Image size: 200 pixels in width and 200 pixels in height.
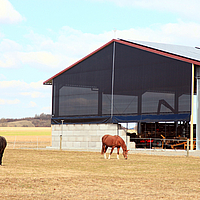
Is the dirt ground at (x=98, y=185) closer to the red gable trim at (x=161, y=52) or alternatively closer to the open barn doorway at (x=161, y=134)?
the red gable trim at (x=161, y=52)

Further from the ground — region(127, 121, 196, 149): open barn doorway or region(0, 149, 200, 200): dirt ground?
region(127, 121, 196, 149): open barn doorway


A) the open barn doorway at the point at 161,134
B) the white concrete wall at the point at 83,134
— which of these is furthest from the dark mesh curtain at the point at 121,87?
the open barn doorway at the point at 161,134

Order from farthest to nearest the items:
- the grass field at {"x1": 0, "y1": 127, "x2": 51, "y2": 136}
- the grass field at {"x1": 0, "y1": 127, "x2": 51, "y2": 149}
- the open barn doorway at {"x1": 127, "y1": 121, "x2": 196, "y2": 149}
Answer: the grass field at {"x1": 0, "y1": 127, "x2": 51, "y2": 136}, the grass field at {"x1": 0, "y1": 127, "x2": 51, "y2": 149}, the open barn doorway at {"x1": 127, "y1": 121, "x2": 196, "y2": 149}

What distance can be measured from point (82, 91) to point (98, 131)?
207 inches

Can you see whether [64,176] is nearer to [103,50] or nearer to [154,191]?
[154,191]

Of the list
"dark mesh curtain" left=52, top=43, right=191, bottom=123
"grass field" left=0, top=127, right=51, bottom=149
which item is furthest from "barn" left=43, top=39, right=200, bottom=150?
"grass field" left=0, top=127, right=51, bottom=149

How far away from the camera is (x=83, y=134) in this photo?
149 feet

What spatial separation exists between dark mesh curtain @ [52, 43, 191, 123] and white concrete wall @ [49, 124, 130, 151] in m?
0.74

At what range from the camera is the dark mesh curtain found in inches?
1497

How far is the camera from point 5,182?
13.9 meters

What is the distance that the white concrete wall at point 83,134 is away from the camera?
141ft

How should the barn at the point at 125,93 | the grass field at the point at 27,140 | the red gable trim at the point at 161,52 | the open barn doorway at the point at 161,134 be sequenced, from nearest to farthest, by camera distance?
1. the red gable trim at the point at 161,52
2. the barn at the point at 125,93
3. the open barn doorway at the point at 161,134
4. the grass field at the point at 27,140

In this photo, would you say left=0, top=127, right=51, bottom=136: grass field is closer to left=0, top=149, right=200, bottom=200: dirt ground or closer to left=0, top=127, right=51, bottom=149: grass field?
left=0, top=127, right=51, bottom=149: grass field

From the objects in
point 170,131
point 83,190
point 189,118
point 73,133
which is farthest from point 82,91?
point 83,190
